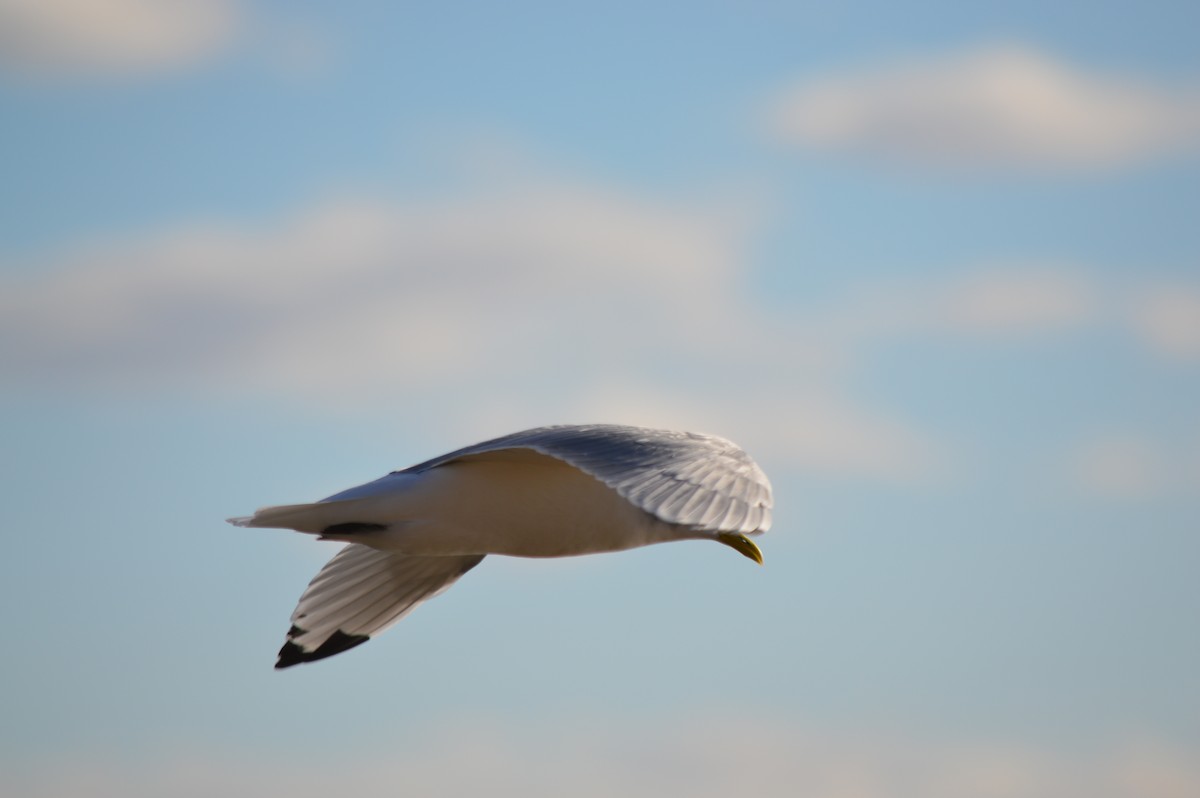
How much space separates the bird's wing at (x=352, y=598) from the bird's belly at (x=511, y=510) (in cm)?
166

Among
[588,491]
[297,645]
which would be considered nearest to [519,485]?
[588,491]

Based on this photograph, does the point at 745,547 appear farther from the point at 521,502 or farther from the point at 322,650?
→ the point at 322,650

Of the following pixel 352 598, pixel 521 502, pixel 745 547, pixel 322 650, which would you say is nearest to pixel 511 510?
pixel 521 502

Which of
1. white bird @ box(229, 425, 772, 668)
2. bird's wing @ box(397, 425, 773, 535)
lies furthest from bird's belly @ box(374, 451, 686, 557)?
bird's wing @ box(397, 425, 773, 535)

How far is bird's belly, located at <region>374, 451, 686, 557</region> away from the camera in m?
8.11

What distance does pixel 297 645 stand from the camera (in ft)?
32.6

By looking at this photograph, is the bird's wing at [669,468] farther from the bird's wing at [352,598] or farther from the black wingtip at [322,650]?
the black wingtip at [322,650]

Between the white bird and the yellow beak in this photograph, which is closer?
the white bird

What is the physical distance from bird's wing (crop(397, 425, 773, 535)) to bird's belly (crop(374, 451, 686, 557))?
0.20 m

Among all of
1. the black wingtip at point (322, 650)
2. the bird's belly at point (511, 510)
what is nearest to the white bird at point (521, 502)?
the bird's belly at point (511, 510)

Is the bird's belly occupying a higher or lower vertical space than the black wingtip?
higher

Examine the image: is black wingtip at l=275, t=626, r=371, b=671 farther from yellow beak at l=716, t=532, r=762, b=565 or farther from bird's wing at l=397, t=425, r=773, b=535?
yellow beak at l=716, t=532, r=762, b=565

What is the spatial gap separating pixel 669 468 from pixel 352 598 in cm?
355

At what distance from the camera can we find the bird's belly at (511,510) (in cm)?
811
